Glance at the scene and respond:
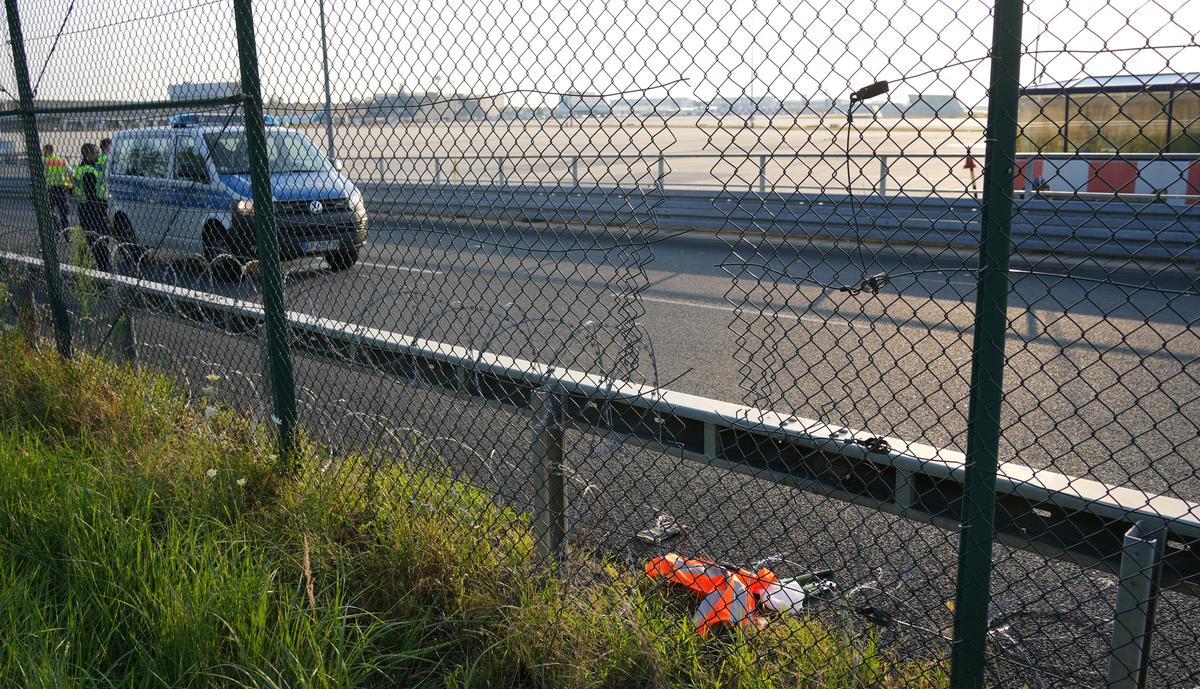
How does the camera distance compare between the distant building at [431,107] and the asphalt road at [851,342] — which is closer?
the distant building at [431,107]

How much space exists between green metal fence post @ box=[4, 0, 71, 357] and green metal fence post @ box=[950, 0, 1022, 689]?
17.7ft

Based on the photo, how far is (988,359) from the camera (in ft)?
7.13

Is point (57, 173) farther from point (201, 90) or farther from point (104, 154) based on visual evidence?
point (201, 90)

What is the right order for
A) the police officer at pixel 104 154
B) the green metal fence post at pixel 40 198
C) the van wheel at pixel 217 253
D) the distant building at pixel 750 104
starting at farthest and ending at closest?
the police officer at pixel 104 154 < the green metal fence post at pixel 40 198 < the van wheel at pixel 217 253 < the distant building at pixel 750 104

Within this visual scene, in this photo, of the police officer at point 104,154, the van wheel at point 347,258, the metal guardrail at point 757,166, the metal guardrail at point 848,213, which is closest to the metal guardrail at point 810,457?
the metal guardrail at point 848,213

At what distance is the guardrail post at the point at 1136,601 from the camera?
2088mm

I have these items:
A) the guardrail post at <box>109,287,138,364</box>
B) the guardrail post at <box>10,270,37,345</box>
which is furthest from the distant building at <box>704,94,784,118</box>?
the guardrail post at <box>10,270,37,345</box>

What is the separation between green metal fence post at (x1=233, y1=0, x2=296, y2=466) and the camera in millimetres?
3801

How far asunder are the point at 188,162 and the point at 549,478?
4389 millimetres

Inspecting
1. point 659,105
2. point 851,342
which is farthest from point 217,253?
point 659,105

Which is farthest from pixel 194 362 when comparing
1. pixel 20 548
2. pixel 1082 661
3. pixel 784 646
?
pixel 1082 661

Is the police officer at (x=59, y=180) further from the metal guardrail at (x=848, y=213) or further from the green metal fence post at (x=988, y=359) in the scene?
the green metal fence post at (x=988, y=359)

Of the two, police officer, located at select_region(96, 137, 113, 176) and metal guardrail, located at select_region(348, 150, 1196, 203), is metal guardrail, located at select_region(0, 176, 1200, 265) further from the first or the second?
police officer, located at select_region(96, 137, 113, 176)

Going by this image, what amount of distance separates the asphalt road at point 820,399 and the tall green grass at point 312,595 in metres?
0.23
